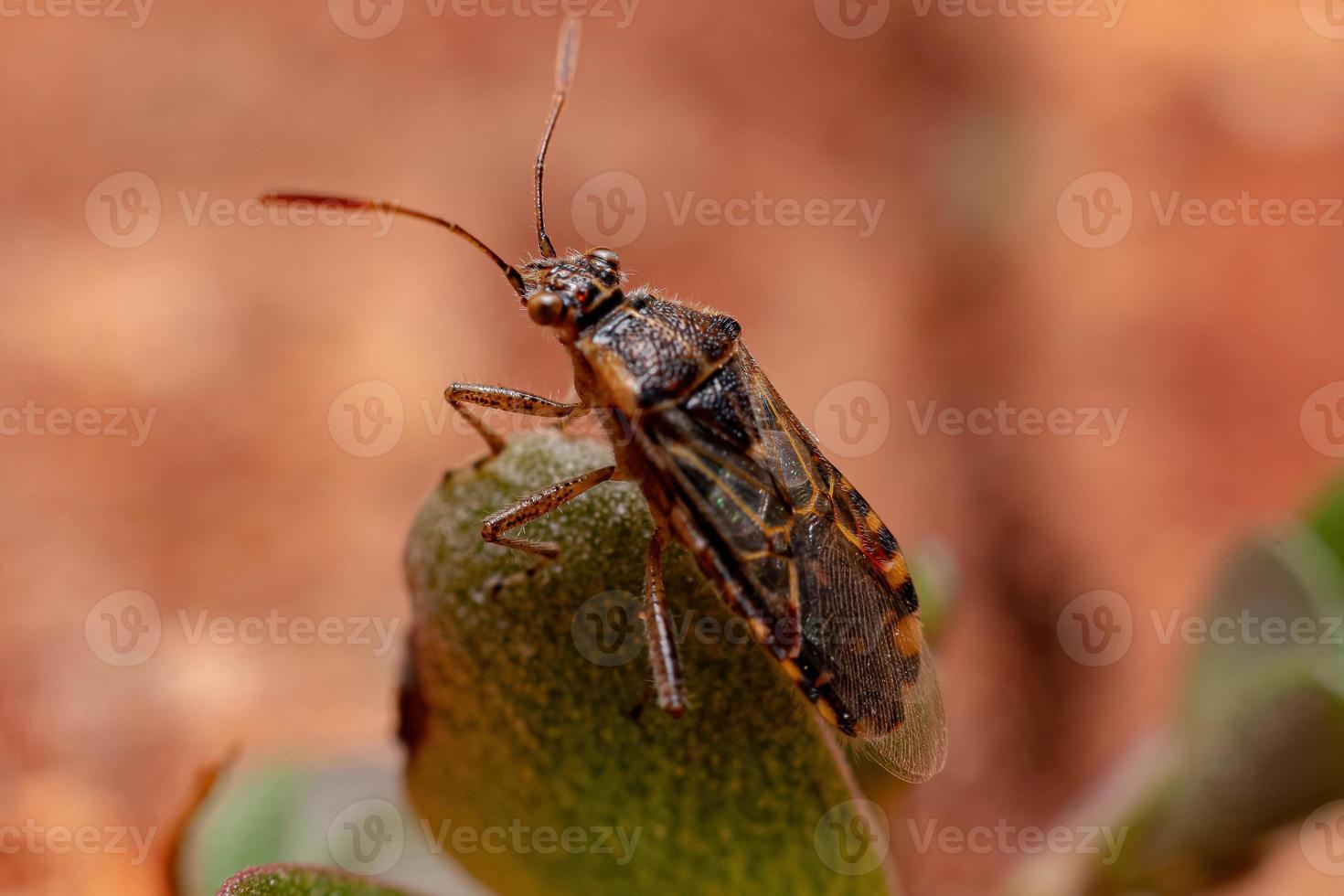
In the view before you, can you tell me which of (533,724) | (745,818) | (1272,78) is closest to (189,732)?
(533,724)

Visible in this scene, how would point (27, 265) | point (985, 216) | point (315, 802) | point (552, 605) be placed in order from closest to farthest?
point (552, 605) → point (315, 802) → point (27, 265) → point (985, 216)

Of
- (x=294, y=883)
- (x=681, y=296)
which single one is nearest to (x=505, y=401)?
(x=294, y=883)

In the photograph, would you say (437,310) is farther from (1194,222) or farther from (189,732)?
(1194,222)

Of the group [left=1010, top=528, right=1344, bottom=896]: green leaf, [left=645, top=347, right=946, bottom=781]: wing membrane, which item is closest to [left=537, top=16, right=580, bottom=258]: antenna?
[left=645, top=347, right=946, bottom=781]: wing membrane

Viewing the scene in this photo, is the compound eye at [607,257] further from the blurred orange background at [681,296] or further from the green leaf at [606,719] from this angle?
the blurred orange background at [681,296]

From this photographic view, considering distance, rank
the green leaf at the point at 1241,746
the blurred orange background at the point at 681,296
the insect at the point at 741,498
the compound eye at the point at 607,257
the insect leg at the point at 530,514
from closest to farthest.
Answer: the insect leg at the point at 530,514 → the insect at the point at 741,498 → the green leaf at the point at 1241,746 → the compound eye at the point at 607,257 → the blurred orange background at the point at 681,296

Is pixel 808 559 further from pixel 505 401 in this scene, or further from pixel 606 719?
pixel 505 401

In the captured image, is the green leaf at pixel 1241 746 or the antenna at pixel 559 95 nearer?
the green leaf at pixel 1241 746

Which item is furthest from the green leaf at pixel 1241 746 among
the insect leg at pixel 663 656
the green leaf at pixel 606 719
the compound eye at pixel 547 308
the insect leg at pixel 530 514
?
the compound eye at pixel 547 308
